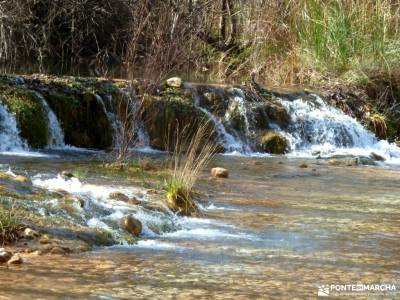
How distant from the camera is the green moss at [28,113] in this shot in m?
12.5

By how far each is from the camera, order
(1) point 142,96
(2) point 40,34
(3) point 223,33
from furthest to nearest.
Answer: (3) point 223,33
(2) point 40,34
(1) point 142,96

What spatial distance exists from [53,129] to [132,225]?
262 inches

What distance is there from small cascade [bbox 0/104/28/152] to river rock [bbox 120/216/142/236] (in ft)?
19.1

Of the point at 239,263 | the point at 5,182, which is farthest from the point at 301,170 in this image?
the point at 239,263

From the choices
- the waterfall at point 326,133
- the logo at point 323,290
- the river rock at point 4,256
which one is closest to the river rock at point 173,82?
the waterfall at point 326,133

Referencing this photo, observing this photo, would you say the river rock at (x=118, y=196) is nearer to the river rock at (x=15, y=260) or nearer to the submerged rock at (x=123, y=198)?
the submerged rock at (x=123, y=198)

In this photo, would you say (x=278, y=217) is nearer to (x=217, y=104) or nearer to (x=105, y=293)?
(x=105, y=293)

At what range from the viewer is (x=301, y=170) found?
11.9 meters

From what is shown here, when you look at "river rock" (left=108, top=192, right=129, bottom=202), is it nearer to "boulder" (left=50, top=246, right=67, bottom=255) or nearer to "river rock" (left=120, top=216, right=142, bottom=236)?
"river rock" (left=120, top=216, right=142, bottom=236)

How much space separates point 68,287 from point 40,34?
56.7 ft

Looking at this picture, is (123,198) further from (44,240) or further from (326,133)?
(326,133)

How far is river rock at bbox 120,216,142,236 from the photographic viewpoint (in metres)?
6.49

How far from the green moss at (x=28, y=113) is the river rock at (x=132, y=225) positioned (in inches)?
241

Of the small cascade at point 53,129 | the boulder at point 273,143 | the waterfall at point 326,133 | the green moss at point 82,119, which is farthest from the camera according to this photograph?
the waterfall at point 326,133
